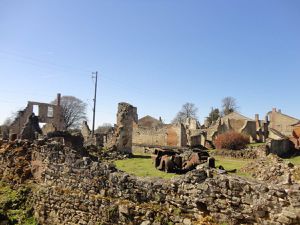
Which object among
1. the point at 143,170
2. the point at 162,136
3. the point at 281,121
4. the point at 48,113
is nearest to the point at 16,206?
the point at 143,170

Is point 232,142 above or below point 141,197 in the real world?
above

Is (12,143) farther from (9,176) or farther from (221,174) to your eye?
(221,174)

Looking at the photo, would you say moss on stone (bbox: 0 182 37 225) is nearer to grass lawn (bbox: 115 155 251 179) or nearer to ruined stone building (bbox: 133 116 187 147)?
grass lawn (bbox: 115 155 251 179)

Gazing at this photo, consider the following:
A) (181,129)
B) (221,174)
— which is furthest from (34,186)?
(181,129)

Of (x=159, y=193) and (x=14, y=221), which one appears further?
(x=14, y=221)

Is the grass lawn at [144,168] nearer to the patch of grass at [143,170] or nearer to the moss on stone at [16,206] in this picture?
the patch of grass at [143,170]

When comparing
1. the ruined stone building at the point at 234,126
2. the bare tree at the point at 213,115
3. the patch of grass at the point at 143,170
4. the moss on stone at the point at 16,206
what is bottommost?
the moss on stone at the point at 16,206

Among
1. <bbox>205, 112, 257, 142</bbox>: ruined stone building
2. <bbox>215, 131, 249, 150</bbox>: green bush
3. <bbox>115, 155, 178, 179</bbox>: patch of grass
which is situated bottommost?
<bbox>115, 155, 178, 179</bbox>: patch of grass

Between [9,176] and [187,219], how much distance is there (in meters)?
8.20

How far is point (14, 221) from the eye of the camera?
10.1 meters

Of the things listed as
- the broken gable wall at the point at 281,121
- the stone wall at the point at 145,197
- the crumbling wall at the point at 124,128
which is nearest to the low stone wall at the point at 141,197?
the stone wall at the point at 145,197

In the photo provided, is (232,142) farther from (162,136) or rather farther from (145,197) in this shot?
(145,197)

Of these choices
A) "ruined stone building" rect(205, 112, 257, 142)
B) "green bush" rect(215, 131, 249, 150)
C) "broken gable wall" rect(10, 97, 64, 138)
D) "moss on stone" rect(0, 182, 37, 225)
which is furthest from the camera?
"broken gable wall" rect(10, 97, 64, 138)

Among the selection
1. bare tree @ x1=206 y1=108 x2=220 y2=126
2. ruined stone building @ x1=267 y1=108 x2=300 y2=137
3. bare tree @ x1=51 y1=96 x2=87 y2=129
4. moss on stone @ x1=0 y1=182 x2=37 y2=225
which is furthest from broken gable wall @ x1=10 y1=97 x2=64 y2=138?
ruined stone building @ x1=267 y1=108 x2=300 y2=137
